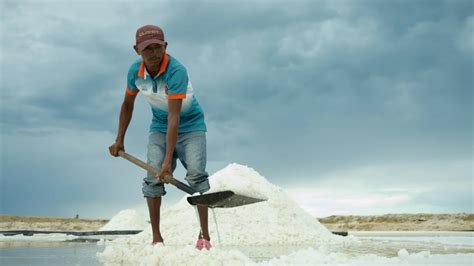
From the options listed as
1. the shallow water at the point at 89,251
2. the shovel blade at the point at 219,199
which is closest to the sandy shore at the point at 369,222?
the shallow water at the point at 89,251

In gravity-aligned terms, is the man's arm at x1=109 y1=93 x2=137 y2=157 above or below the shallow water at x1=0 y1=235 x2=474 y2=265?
above

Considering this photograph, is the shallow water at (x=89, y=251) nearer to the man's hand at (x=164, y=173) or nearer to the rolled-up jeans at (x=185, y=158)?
the rolled-up jeans at (x=185, y=158)

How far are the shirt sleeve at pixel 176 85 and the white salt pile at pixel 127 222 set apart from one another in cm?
933

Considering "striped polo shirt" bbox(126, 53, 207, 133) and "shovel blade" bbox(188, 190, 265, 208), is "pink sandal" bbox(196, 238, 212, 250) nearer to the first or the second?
"shovel blade" bbox(188, 190, 265, 208)

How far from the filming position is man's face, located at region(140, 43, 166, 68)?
8.92 feet

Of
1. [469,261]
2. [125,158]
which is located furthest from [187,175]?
[469,261]

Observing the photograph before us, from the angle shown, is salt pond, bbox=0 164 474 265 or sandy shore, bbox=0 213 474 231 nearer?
salt pond, bbox=0 164 474 265

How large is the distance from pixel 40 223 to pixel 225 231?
15155 millimetres

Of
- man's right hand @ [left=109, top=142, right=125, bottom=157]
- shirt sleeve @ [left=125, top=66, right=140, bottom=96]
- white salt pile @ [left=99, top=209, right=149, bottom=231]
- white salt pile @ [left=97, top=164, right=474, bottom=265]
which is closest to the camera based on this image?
shirt sleeve @ [left=125, top=66, right=140, bottom=96]

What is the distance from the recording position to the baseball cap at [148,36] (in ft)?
8.80

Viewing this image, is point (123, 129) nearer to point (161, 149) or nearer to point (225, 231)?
point (161, 149)

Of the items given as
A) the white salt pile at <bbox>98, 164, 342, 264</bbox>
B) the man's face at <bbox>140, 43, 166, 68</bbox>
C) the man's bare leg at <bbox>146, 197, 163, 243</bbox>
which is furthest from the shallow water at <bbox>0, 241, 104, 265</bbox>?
the man's face at <bbox>140, 43, 166, 68</bbox>

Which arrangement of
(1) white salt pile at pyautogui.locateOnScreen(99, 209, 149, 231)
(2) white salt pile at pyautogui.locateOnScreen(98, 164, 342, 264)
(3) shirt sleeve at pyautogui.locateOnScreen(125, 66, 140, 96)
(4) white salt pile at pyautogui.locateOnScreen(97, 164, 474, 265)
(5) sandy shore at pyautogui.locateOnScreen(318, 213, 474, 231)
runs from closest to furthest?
(3) shirt sleeve at pyautogui.locateOnScreen(125, 66, 140, 96)
(4) white salt pile at pyautogui.locateOnScreen(97, 164, 474, 265)
(2) white salt pile at pyautogui.locateOnScreen(98, 164, 342, 264)
(1) white salt pile at pyautogui.locateOnScreen(99, 209, 149, 231)
(5) sandy shore at pyautogui.locateOnScreen(318, 213, 474, 231)

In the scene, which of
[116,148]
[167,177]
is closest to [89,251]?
[116,148]
